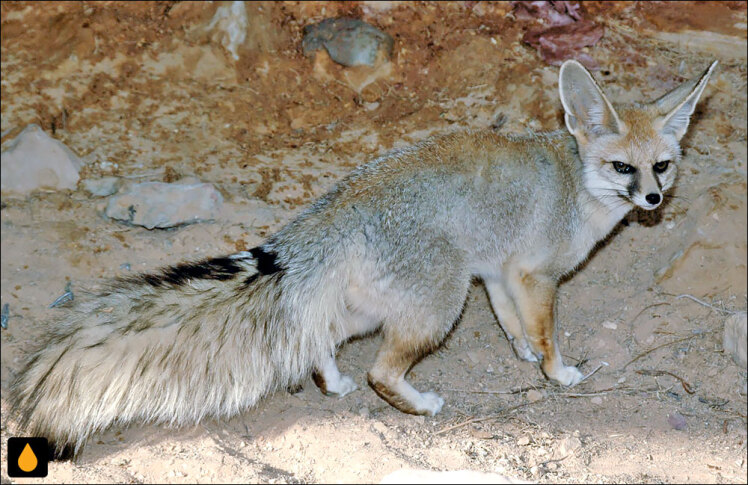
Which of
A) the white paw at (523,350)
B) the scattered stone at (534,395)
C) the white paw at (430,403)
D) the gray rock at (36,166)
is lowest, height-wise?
the white paw at (523,350)

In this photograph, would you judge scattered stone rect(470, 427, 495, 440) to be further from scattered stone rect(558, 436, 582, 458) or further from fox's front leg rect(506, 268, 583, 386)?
fox's front leg rect(506, 268, 583, 386)

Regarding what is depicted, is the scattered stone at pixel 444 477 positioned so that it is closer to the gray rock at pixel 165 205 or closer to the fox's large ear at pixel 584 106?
the fox's large ear at pixel 584 106

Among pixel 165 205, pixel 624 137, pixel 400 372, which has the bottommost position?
pixel 400 372

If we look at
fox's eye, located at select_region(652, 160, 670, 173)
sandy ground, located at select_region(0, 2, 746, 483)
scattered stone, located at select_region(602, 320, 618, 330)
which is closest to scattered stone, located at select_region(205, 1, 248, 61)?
sandy ground, located at select_region(0, 2, 746, 483)

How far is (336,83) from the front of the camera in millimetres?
6445

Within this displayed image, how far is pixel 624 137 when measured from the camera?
4352 millimetres

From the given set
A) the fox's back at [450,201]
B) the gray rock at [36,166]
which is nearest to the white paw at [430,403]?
the fox's back at [450,201]

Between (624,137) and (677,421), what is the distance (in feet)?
5.74

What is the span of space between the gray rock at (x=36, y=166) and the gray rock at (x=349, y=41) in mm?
2396

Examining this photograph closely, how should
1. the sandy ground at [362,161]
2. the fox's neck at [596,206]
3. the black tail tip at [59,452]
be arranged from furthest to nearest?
the fox's neck at [596,206]
the sandy ground at [362,161]
the black tail tip at [59,452]

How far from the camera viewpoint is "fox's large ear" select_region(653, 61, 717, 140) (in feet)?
14.1

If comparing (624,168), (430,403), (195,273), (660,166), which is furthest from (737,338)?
(195,273)

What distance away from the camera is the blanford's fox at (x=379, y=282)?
3.54 m

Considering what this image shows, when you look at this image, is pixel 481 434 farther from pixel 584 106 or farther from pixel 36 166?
pixel 36 166
